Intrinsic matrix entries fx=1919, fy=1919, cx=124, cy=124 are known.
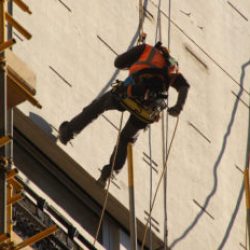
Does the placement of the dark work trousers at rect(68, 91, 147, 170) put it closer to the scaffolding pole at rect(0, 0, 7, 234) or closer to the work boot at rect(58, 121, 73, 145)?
the work boot at rect(58, 121, 73, 145)

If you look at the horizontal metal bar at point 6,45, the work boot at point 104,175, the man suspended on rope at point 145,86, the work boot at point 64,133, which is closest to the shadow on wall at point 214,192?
the work boot at point 104,175

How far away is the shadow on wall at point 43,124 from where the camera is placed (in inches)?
832

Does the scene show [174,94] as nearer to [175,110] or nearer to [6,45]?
[175,110]

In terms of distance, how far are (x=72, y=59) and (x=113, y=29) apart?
1.20 metres

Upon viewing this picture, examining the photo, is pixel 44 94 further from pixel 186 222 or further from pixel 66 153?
pixel 186 222

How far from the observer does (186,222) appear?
23125mm

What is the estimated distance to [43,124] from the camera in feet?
Result: 69.7

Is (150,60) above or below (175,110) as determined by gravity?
above

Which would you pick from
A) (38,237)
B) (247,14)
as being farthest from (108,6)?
(38,237)

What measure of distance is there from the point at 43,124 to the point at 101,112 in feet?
2.49

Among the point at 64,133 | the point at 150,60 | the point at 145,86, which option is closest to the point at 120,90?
the point at 145,86

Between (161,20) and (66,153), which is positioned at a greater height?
(161,20)

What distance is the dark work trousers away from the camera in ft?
70.3

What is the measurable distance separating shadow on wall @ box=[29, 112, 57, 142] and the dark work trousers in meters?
0.24
